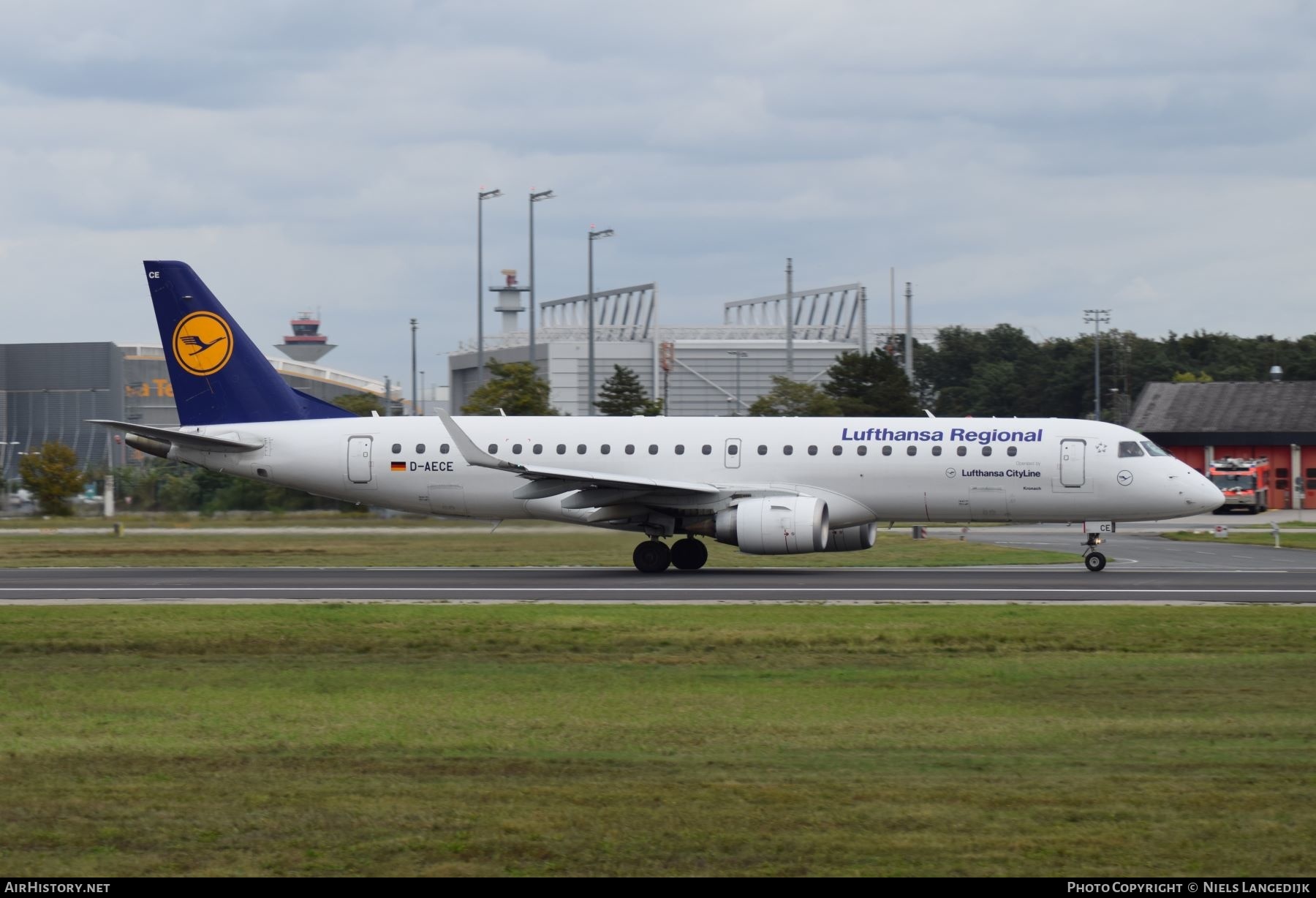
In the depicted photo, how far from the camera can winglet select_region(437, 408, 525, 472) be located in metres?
28.2

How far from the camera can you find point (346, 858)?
27.1ft

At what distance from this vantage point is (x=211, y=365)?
32.4m

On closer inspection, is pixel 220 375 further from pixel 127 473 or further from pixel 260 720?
pixel 127 473

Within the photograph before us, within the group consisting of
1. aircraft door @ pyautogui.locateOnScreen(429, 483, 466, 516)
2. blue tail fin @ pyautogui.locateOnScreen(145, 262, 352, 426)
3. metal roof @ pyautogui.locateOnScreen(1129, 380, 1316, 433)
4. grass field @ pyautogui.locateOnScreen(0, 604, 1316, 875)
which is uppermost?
metal roof @ pyautogui.locateOnScreen(1129, 380, 1316, 433)

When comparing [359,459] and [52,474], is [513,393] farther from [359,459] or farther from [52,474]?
[359,459]

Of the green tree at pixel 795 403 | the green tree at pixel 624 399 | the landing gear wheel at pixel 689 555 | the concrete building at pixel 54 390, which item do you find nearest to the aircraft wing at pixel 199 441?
the landing gear wheel at pixel 689 555

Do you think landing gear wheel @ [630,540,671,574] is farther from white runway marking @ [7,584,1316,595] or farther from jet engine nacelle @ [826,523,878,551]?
white runway marking @ [7,584,1316,595]

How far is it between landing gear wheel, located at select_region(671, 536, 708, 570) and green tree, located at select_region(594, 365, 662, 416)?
3973cm

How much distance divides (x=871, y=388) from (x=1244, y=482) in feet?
60.7

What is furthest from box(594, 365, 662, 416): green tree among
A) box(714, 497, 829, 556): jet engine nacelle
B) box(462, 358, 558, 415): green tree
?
box(714, 497, 829, 556): jet engine nacelle

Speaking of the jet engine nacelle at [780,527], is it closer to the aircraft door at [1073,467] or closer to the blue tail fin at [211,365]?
the aircraft door at [1073,467]

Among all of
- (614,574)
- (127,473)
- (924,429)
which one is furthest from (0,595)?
(127,473)

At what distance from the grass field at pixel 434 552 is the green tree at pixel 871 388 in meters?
32.4
